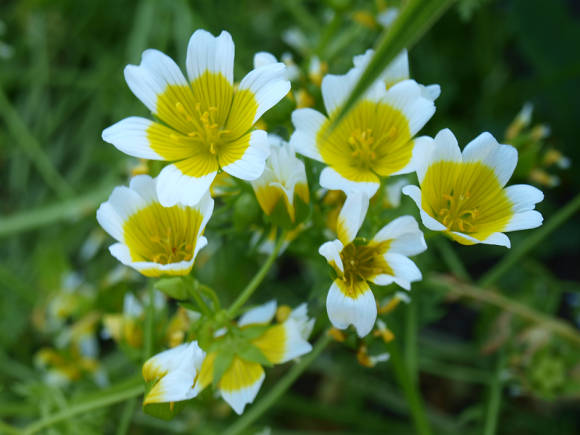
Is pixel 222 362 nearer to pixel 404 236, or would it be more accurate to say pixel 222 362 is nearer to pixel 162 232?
pixel 162 232

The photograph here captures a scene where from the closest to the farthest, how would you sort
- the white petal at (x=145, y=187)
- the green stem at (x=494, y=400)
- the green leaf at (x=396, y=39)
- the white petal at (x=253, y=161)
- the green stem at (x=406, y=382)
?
the green leaf at (x=396, y=39) → the white petal at (x=253, y=161) → the white petal at (x=145, y=187) → the green stem at (x=406, y=382) → the green stem at (x=494, y=400)

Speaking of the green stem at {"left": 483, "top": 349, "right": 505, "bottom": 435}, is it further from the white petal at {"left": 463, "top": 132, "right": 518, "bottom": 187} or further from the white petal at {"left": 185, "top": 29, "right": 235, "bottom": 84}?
the white petal at {"left": 185, "top": 29, "right": 235, "bottom": 84}

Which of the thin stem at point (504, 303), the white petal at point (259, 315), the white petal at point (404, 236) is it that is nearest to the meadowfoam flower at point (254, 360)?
the white petal at point (259, 315)

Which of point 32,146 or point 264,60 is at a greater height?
point 264,60

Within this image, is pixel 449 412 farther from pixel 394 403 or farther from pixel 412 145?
pixel 412 145

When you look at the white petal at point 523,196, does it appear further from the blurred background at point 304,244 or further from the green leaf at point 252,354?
the green leaf at point 252,354

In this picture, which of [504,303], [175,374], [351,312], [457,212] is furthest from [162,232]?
[504,303]
